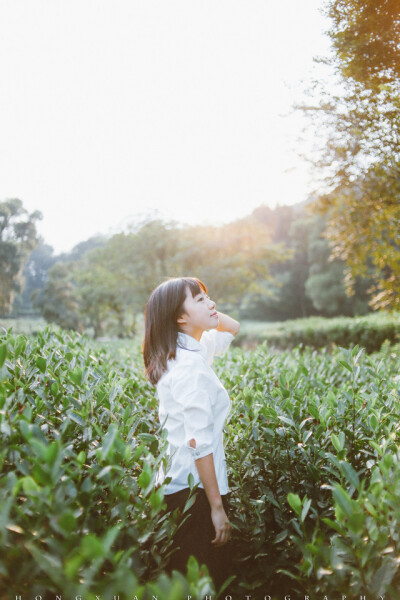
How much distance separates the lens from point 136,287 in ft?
65.7

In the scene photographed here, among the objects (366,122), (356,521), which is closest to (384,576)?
(356,521)

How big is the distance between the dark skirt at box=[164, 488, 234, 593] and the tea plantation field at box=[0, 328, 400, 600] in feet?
0.27

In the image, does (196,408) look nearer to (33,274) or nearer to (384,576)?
(384,576)

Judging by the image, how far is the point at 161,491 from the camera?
1267 millimetres

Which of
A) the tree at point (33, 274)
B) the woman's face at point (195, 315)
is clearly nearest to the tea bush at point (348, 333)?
the tree at point (33, 274)

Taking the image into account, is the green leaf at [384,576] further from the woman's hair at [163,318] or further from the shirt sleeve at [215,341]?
the shirt sleeve at [215,341]

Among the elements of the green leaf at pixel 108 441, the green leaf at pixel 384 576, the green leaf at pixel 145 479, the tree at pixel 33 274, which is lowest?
the green leaf at pixel 384 576

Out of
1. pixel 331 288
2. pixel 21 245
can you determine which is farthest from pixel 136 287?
pixel 331 288

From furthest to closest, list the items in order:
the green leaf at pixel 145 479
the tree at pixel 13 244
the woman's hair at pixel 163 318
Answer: the tree at pixel 13 244, the woman's hair at pixel 163 318, the green leaf at pixel 145 479

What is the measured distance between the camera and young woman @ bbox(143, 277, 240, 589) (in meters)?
1.74

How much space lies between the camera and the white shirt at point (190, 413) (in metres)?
1.75

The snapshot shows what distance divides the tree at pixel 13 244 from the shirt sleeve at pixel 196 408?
13.4ft

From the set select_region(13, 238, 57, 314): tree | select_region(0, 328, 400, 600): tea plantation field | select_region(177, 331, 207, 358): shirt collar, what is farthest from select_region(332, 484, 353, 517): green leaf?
select_region(13, 238, 57, 314): tree

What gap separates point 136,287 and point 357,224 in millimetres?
14771
